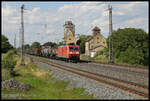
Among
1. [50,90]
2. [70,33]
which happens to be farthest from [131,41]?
[70,33]

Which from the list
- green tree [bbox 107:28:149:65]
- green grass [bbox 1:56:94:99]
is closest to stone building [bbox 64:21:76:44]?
green tree [bbox 107:28:149:65]

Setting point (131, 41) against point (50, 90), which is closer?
point (50, 90)

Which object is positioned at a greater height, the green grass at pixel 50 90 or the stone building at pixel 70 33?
the stone building at pixel 70 33

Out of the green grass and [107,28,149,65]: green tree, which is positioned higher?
[107,28,149,65]: green tree

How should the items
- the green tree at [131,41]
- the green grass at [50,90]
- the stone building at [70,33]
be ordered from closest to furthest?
the green grass at [50,90] → the green tree at [131,41] → the stone building at [70,33]

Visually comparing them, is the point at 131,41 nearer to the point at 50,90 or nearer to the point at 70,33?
the point at 50,90

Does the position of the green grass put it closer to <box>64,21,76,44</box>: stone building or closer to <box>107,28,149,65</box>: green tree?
<box>107,28,149,65</box>: green tree

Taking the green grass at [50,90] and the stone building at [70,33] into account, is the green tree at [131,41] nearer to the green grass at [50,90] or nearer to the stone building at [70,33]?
the green grass at [50,90]

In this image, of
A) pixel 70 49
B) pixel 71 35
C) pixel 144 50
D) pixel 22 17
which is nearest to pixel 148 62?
pixel 144 50

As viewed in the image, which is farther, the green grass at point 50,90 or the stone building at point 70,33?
the stone building at point 70,33

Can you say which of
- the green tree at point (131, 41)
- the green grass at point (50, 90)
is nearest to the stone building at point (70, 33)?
the green tree at point (131, 41)

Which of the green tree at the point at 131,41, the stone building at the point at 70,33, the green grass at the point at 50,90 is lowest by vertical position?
the green grass at the point at 50,90

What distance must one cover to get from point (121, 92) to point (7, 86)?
24.0 ft

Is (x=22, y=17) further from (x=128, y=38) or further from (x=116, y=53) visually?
(x=128, y=38)
